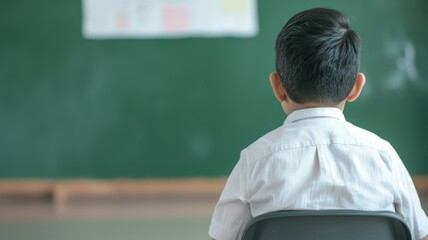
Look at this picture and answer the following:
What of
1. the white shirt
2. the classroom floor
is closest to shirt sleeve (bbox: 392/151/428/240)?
the white shirt

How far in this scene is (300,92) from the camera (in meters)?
1.08

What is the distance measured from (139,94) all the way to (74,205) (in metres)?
0.69

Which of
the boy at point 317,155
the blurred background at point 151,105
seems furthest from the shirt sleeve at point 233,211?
the blurred background at point 151,105

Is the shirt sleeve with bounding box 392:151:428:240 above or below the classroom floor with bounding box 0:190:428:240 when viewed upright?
above

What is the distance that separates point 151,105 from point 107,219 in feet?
2.10

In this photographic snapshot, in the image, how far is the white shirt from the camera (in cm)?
99

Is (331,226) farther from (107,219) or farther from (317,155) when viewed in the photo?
(107,219)

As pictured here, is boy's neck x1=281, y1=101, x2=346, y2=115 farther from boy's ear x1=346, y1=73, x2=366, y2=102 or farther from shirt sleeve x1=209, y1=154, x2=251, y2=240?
shirt sleeve x1=209, y1=154, x2=251, y2=240

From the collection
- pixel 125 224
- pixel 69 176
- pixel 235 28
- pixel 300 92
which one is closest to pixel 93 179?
pixel 69 176

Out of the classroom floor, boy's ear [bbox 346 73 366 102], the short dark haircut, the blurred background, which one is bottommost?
the classroom floor

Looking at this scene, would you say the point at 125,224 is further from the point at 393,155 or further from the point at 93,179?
the point at 393,155

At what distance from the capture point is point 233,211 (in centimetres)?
105

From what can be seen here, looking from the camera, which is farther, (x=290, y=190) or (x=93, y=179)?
(x=93, y=179)

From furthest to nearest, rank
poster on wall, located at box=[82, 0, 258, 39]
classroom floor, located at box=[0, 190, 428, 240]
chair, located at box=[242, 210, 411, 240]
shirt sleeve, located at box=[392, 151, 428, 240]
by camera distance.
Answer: poster on wall, located at box=[82, 0, 258, 39], classroom floor, located at box=[0, 190, 428, 240], shirt sleeve, located at box=[392, 151, 428, 240], chair, located at box=[242, 210, 411, 240]
